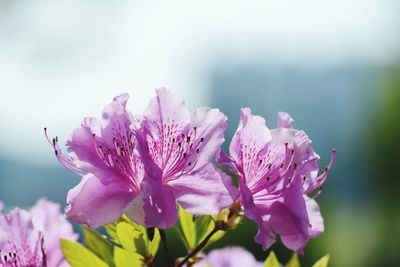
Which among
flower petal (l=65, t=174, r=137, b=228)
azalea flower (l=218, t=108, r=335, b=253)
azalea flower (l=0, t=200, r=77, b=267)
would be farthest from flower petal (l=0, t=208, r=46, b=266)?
azalea flower (l=218, t=108, r=335, b=253)

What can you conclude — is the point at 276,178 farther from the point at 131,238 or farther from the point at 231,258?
the point at 231,258

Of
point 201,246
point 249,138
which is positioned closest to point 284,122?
point 249,138

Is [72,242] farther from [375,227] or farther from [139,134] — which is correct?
[375,227]

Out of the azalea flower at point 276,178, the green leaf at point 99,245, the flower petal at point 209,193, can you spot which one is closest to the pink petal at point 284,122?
the azalea flower at point 276,178

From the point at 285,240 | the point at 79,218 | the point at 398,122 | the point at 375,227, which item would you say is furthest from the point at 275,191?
the point at 398,122

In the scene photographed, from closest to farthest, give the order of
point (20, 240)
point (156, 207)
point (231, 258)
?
1. point (156, 207)
2. point (20, 240)
3. point (231, 258)

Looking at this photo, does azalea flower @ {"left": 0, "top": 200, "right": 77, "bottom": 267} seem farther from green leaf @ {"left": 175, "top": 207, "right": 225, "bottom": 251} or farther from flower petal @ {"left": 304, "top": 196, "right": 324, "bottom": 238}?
flower petal @ {"left": 304, "top": 196, "right": 324, "bottom": 238}

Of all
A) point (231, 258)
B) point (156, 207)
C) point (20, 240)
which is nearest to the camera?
point (156, 207)

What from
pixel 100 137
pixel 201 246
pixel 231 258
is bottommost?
pixel 231 258
